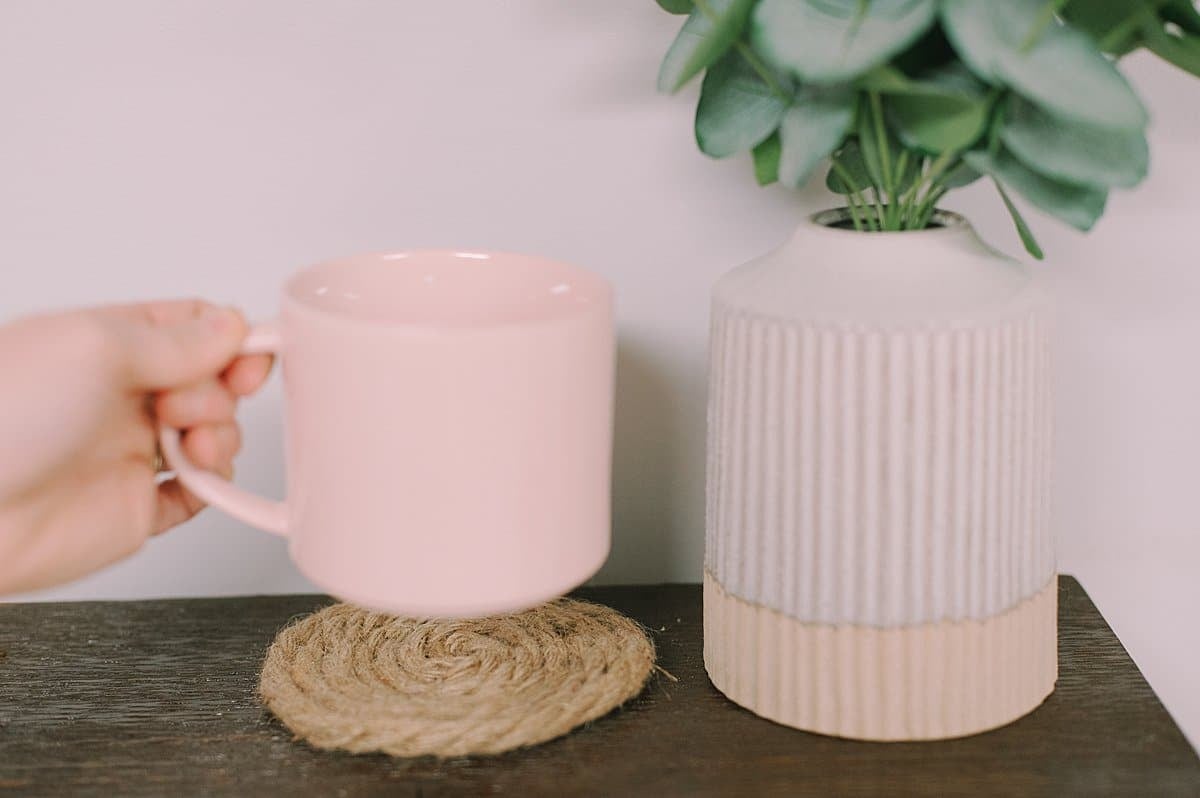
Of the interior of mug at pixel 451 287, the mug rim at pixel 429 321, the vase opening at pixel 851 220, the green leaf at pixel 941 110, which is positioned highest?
the green leaf at pixel 941 110

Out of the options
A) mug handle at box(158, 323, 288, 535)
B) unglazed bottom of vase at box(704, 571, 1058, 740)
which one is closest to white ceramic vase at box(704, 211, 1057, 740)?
unglazed bottom of vase at box(704, 571, 1058, 740)

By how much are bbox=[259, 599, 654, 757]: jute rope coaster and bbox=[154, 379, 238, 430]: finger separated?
153mm

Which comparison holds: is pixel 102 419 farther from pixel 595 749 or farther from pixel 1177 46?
pixel 1177 46

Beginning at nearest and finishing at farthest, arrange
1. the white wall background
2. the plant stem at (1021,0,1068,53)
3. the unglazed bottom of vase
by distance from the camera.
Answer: the plant stem at (1021,0,1068,53) → the unglazed bottom of vase → the white wall background

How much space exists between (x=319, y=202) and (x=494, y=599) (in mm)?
363

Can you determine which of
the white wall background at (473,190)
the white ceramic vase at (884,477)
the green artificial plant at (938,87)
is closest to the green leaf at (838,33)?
the green artificial plant at (938,87)

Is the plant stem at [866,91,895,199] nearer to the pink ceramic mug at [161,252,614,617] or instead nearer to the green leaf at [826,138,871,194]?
the green leaf at [826,138,871,194]

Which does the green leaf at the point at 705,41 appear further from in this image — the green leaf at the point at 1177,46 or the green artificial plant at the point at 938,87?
the green leaf at the point at 1177,46

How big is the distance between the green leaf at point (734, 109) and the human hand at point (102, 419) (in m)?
0.26

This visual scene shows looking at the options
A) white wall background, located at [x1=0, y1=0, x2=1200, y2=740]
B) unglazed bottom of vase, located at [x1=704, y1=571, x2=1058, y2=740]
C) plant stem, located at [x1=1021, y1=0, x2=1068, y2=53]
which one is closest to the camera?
plant stem, located at [x1=1021, y1=0, x2=1068, y2=53]

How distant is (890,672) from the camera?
0.62 metres

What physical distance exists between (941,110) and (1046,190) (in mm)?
73

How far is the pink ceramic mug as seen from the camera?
0.52m

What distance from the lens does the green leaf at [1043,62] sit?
524 millimetres
